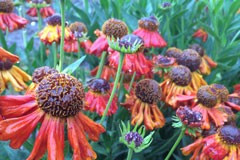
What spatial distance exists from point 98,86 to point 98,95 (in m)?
0.03

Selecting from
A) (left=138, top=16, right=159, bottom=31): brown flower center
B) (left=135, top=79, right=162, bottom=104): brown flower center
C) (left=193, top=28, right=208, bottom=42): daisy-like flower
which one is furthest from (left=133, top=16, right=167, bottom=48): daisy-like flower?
(left=193, top=28, right=208, bottom=42): daisy-like flower

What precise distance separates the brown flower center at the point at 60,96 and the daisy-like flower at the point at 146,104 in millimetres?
433

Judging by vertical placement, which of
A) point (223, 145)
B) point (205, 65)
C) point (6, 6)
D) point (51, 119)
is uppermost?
point (6, 6)

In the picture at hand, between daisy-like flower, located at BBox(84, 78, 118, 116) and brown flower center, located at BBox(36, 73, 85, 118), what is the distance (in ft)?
1.32

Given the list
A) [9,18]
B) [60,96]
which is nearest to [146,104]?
[60,96]

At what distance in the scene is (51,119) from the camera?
81 centimetres

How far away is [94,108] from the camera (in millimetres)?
1256

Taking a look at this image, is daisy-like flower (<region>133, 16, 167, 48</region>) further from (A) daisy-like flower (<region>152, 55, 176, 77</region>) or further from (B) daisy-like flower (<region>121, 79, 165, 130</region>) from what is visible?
(B) daisy-like flower (<region>121, 79, 165, 130</region>)

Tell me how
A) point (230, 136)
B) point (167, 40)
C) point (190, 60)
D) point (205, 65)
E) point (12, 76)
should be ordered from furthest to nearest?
point (167, 40) → point (205, 65) → point (190, 60) → point (12, 76) → point (230, 136)

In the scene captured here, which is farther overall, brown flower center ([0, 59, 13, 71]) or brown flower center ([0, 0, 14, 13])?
brown flower center ([0, 0, 14, 13])

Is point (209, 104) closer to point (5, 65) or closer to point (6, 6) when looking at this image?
point (5, 65)

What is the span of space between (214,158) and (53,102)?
515 millimetres

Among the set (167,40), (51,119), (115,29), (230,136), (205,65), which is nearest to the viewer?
(51,119)

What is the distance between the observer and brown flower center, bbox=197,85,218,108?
4.24 feet
